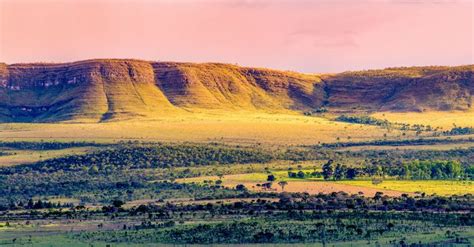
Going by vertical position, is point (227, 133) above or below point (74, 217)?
above

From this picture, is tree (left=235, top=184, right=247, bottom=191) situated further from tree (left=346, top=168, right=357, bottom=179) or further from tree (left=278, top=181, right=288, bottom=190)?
tree (left=346, top=168, right=357, bottom=179)

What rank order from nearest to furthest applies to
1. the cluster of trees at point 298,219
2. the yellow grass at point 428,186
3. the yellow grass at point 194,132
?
1. the cluster of trees at point 298,219
2. the yellow grass at point 428,186
3. the yellow grass at point 194,132

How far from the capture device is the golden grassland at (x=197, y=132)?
176 m

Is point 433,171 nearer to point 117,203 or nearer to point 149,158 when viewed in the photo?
point 149,158

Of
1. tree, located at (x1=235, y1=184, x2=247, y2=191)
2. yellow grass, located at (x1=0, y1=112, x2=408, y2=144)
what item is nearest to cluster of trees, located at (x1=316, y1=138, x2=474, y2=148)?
yellow grass, located at (x1=0, y1=112, x2=408, y2=144)

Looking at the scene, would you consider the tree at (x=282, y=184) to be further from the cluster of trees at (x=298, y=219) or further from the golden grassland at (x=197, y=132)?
the golden grassland at (x=197, y=132)

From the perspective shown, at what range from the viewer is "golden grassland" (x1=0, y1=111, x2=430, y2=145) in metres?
176

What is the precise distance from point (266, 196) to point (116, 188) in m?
21.0

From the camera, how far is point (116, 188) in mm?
125938

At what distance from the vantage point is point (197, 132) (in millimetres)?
184750

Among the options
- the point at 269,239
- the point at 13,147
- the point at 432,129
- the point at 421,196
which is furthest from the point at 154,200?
the point at 432,129

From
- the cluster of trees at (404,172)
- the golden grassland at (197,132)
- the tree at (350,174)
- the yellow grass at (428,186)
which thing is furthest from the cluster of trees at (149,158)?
the yellow grass at (428,186)

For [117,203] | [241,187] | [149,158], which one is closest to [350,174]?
[241,187]

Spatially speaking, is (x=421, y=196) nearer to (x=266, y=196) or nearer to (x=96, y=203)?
(x=266, y=196)
